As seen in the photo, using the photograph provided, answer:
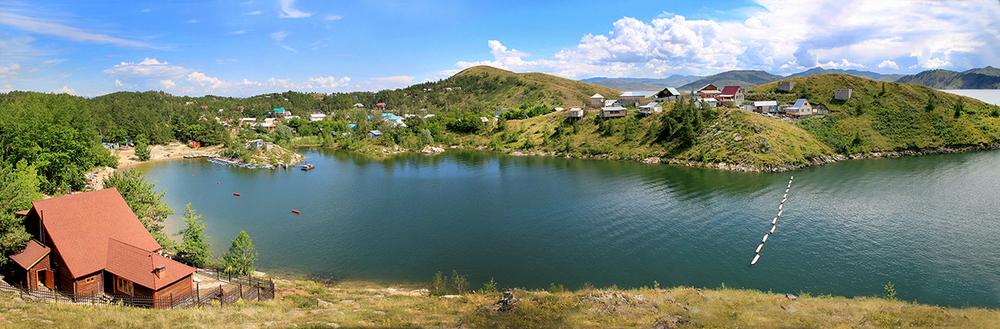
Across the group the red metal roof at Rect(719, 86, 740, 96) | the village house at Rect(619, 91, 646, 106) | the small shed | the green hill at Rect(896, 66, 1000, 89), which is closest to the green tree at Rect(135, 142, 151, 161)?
the village house at Rect(619, 91, 646, 106)

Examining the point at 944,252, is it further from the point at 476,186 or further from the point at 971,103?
the point at 971,103

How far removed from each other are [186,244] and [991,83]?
203m

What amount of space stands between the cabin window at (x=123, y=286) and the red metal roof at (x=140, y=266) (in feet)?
1.13

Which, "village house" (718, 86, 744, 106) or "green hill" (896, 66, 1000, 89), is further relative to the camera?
"green hill" (896, 66, 1000, 89)

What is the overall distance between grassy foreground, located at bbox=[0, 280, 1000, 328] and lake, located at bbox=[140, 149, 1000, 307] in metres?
5.00

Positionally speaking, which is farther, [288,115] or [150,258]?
[288,115]

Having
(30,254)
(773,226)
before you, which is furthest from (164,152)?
(773,226)

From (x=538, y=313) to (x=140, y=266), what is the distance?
17.5 metres

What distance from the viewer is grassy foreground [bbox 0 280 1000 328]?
14852mm

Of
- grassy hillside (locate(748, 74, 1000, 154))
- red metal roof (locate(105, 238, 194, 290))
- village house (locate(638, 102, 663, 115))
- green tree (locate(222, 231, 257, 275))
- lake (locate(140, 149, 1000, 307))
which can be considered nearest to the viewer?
red metal roof (locate(105, 238, 194, 290))

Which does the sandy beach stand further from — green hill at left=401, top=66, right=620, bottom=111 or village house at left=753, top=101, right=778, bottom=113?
village house at left=753, top=101, right=778, bottom=113

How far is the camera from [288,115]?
482ft

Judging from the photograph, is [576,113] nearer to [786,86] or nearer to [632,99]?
[632,99]

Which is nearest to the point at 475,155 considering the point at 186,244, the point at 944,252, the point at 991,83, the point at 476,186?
the point at 476,186
